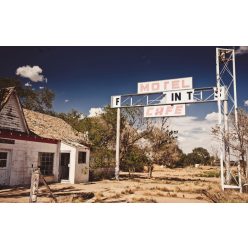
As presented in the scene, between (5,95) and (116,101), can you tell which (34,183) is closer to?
(5,95)

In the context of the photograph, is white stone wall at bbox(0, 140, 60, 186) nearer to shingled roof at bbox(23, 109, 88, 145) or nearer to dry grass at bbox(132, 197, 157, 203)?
shingled roof at bbox(23, 109, 88, 145)

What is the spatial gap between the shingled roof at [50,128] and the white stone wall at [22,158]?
87 cm

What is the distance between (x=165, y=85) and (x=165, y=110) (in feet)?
4.37

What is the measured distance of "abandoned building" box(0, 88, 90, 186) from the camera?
41.7 feet

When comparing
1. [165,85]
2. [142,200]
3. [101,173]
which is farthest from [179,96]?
[101,173]

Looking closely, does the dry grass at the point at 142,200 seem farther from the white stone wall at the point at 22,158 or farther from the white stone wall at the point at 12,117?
the white stone wall at the point at 12,117

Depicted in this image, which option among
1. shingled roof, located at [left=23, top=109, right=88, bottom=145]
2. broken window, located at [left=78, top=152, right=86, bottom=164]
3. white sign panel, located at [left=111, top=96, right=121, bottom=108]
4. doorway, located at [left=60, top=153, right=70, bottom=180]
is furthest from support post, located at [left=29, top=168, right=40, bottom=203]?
white sign panel, located at [left=111, top=96, right=121, bottom=108]

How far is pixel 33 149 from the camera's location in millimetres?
14188

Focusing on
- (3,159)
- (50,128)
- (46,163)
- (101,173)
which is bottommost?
(101,173)

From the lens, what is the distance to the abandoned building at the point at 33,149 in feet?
41.7

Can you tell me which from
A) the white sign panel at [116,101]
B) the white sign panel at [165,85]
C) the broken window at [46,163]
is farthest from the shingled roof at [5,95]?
the white sign panel at [165,85]
